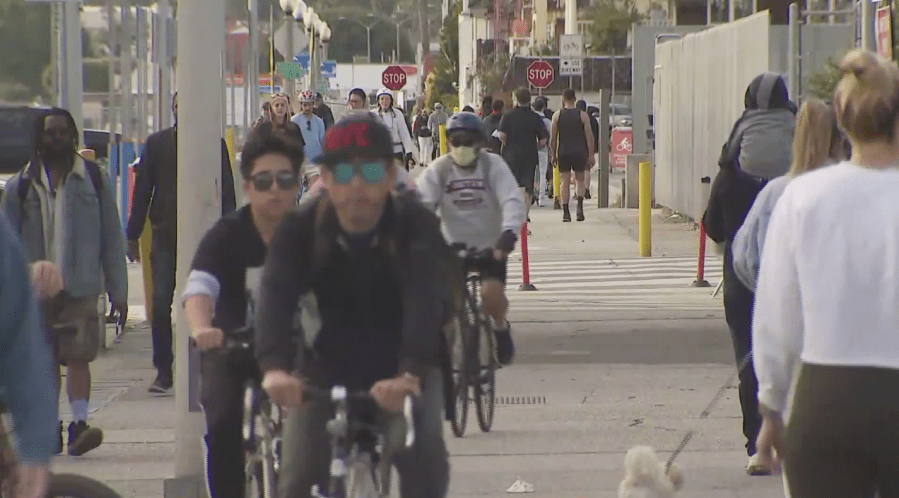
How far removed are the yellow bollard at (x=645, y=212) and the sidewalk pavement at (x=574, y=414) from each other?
424 cm

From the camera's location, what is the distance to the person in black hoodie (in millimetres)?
8016

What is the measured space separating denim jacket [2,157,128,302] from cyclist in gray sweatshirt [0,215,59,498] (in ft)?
16.9

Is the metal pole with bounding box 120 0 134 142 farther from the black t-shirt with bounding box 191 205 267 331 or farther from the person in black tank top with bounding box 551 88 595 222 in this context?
the black t-shirt with bounding box 191 205 267 331

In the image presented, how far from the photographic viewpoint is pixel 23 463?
139 inches

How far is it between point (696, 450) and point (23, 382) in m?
5.74

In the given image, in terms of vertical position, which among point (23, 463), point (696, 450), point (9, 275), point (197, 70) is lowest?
point (696, 450)

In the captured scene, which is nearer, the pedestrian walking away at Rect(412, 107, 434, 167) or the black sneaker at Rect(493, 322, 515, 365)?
the black sneaker at Rect(493, 322, 515, 365)

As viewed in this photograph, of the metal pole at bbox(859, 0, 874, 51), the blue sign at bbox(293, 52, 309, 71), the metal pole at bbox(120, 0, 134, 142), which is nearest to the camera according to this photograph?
the metal pole at bbox(859, 0, 874, 51)

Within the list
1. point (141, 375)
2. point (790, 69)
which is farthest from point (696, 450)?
point (790, 69)

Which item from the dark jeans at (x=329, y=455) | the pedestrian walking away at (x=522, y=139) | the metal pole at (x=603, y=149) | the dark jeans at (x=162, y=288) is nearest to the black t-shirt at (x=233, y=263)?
the dark jeans at (x=329, y=455)

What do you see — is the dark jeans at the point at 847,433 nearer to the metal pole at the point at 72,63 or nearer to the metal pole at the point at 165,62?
the metal pole at the point at 72,63

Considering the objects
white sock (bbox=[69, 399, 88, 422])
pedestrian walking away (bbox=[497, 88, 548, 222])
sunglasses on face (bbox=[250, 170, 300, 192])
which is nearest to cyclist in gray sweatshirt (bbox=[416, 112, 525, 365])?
white sock (bbox=[69, 399, 88, 422])

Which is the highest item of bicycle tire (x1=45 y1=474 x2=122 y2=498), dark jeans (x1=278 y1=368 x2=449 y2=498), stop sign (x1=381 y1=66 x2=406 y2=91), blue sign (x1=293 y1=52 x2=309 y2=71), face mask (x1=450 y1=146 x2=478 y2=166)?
stop sign (x1=381 y1=66 x2=406 y2=91)

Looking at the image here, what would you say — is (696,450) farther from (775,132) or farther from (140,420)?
(140,420)
